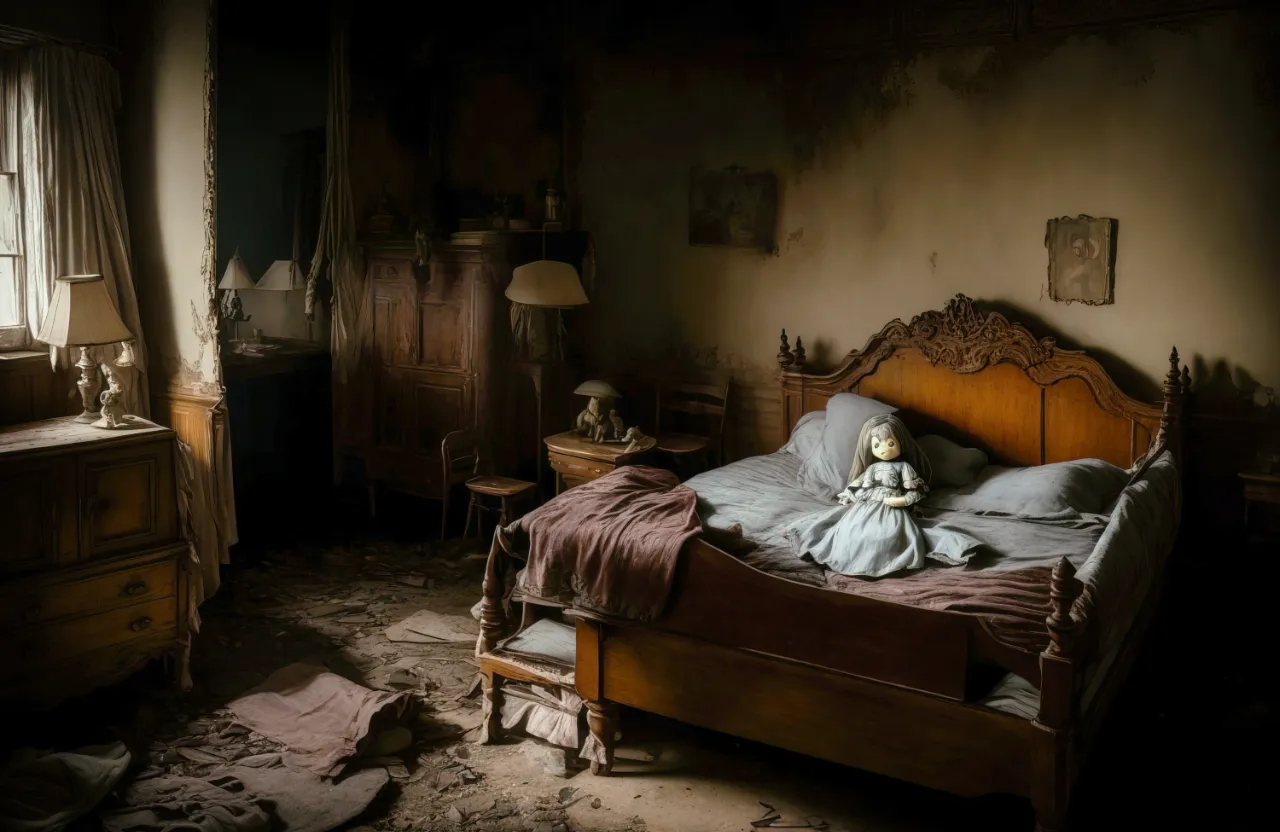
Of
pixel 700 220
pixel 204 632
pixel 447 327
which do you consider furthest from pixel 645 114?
pixel 204 632

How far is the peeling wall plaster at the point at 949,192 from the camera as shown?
4.76 metres

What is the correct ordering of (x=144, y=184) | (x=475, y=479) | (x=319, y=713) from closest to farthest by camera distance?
(x=319, y=713) → (x=144, y=184) → (x=475, y=479)

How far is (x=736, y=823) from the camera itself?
135 inches

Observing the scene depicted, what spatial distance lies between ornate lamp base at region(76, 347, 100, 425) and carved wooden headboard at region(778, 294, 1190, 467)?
11.3 ft

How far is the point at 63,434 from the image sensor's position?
4242mm

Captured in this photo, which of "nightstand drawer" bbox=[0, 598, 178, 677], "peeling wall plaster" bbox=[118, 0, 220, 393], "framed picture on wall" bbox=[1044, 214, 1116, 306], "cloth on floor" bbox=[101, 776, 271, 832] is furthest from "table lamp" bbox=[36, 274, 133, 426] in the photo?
"framed picture on wall" bbox=[1044, 214, 1116, 306]

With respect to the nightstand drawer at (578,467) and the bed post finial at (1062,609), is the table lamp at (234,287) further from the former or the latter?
the bed post finial at (1062,609)

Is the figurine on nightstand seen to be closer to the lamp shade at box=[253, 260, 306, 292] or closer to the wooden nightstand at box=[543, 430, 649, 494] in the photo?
Result: the wooden nightstand at box=[543, 430, 649, 494]

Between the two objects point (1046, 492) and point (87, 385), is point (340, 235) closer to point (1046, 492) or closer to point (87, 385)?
point (87, 385)

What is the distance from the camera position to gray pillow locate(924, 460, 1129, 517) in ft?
14.7

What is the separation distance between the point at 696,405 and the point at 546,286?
118 cm

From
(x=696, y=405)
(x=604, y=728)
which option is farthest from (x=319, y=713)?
(x=696, y=405)

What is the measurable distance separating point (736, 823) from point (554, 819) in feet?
1.91

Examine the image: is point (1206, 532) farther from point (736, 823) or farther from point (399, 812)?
point (399, 812)
